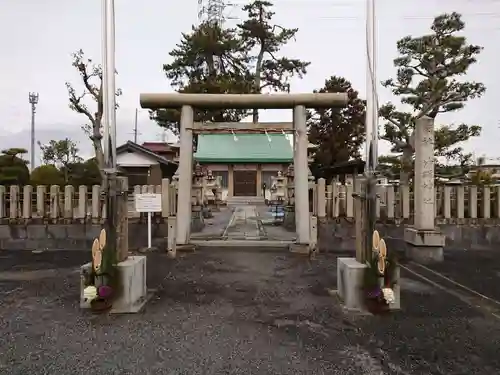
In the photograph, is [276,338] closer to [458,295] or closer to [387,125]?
[458,295]

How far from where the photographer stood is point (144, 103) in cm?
1037

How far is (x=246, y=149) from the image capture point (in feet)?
72.4

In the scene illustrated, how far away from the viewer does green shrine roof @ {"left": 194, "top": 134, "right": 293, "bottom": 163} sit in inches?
846

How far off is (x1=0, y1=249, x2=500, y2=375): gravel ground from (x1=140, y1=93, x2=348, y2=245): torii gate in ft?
9.10

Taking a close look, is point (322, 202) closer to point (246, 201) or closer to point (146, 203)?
point (146, 203)

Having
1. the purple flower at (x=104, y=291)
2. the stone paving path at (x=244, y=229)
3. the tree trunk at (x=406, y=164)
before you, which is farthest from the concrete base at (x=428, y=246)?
the tree trunk at (x=406, y=164)

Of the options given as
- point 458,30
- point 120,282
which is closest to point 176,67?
point 458,30

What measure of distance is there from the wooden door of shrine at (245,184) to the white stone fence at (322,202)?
1741 cm

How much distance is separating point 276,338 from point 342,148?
24445mm

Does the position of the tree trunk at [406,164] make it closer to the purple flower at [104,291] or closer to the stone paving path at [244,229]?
the stone paving path at [244,229]

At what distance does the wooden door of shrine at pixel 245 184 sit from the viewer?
29375 mm

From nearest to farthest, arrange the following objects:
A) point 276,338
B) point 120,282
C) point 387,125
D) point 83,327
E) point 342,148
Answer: point 276,338, point 83,327, point 120,282, point 387,125, point 342,148

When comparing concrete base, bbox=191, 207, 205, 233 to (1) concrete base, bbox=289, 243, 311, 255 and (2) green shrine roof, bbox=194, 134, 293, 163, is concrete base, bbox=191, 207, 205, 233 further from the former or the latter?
(2) green shrine roof, bbox=194, 134, 293, 163

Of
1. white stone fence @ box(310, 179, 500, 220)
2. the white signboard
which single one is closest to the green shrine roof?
white stone fence @ box(310, 179, 500, 220)
